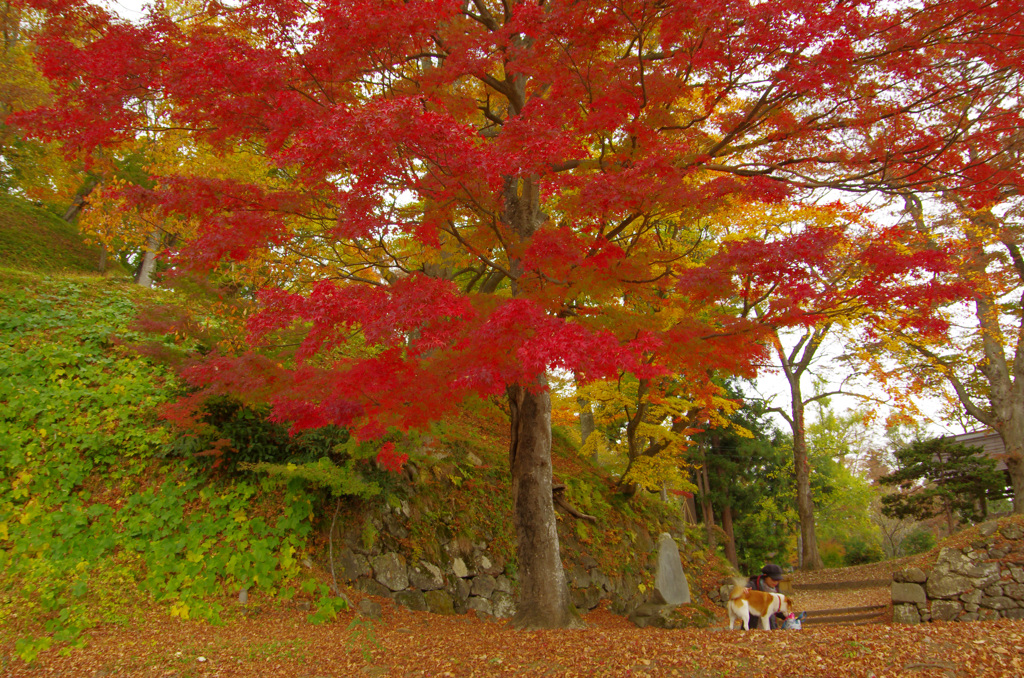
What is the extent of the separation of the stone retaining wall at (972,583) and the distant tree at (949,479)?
30.4ft

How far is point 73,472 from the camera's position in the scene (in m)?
7.26

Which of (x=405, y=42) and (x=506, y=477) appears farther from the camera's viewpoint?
(x=506, y=477)

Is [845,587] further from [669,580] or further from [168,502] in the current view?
[168,502]

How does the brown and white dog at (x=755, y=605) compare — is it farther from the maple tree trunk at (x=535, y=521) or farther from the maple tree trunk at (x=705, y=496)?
the maple tree trunk at (x=705, y=496)

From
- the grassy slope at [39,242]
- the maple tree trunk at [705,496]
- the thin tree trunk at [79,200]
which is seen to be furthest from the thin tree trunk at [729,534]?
the thin tree trunk at [79,200]

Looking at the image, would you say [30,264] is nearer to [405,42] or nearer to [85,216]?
[85,216]

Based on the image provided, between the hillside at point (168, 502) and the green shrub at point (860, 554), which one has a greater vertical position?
the hillside at point (168, 502)

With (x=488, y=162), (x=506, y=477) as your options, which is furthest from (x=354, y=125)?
(x=506, y=477)

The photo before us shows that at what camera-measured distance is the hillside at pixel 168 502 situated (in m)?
6.38

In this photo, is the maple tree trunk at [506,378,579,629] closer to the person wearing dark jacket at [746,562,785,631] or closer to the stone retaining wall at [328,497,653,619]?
the stone retaining wall at [328,497,653,619]

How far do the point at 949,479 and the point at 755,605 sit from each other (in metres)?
17.1

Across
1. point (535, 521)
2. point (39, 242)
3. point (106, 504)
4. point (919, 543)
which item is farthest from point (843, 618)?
point (39, 242)

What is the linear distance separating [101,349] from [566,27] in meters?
8.47

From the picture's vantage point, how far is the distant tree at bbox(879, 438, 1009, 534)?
17969 mm
